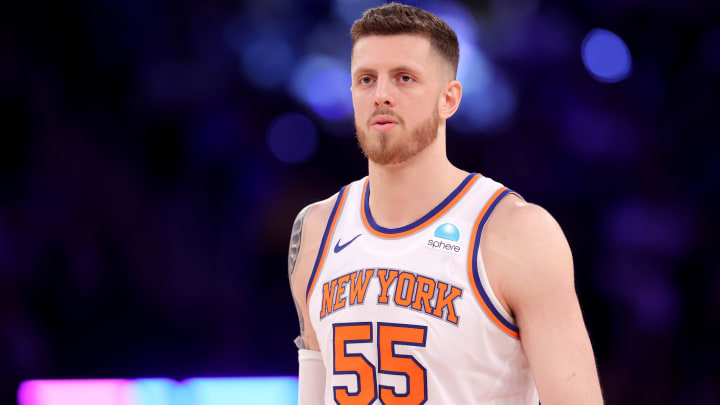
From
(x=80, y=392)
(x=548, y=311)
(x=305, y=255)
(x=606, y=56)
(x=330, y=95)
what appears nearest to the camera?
(x=548, y=311)

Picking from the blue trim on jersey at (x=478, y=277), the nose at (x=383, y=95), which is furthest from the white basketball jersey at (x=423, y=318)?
the nose at (x=383, y=95)

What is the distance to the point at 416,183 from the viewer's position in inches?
103

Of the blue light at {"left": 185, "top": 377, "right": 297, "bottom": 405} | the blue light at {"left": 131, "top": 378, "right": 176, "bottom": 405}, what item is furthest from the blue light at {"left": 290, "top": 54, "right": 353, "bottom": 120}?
the blue light at {"left": 131, "top": 378, "right": 176, "bottom": 405}

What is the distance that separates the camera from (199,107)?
614cm

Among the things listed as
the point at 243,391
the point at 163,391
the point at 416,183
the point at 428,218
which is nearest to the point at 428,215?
the point at 428,218

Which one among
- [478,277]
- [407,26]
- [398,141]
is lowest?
[478,277]

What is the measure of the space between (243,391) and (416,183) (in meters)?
3.23

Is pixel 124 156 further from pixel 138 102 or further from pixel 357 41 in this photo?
pixel 357 41

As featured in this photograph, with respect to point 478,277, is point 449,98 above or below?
above

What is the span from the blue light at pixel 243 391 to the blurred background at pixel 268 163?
46 centimetres

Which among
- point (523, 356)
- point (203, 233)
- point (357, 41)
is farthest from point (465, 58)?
point (523, 356)

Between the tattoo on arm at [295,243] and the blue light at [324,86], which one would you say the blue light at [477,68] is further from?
the tattoo on arm at [295,243]

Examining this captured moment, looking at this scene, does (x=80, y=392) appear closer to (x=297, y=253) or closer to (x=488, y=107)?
(x=297, y=253)

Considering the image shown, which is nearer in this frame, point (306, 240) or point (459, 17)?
point (306, 240)
